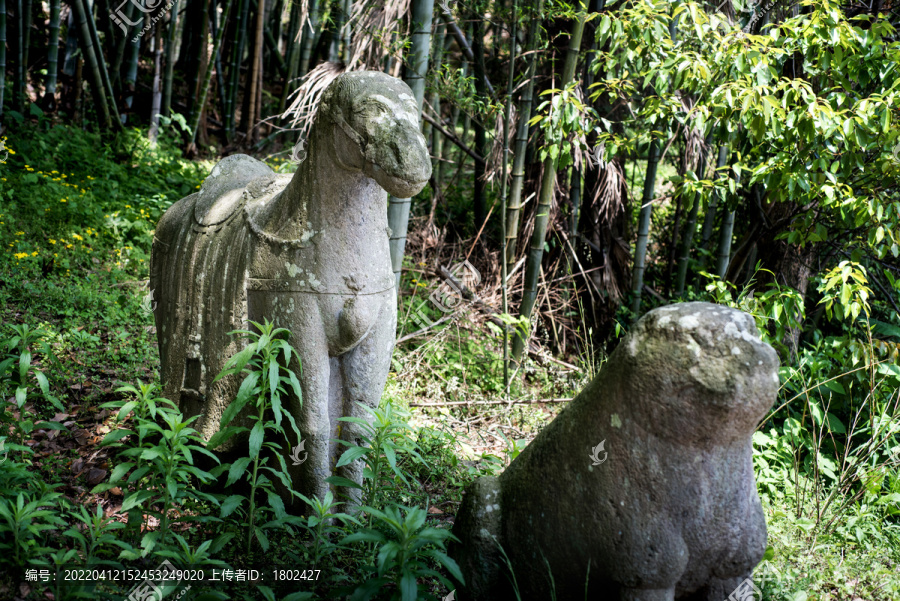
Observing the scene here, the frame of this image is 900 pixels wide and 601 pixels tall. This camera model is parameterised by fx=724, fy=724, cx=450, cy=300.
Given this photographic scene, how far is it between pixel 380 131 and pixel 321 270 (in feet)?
1.76

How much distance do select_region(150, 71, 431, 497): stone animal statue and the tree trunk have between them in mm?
1054

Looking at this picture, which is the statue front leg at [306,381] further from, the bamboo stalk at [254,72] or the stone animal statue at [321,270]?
the bamboo stalk at [254,72]

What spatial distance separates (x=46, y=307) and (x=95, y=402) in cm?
114

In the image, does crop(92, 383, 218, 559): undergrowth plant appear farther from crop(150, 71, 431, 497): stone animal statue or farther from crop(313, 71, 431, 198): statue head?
crop(313, 71, 431, 198): statue head

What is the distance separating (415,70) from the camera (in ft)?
13.1

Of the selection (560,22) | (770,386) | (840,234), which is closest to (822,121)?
(840,234)

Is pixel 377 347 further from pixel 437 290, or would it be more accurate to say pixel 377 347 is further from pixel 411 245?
pixel 411 245

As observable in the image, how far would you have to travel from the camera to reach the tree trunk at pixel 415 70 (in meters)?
3.82

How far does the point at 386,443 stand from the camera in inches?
94.3

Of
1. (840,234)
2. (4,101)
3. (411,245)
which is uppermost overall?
(4,101)

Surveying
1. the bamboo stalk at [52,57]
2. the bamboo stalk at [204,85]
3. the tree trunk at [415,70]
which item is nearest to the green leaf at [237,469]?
the tree trunk at [415,70]

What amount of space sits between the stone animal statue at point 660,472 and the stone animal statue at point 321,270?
3.03ft

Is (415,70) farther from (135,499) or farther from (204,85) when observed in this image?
(204,85)

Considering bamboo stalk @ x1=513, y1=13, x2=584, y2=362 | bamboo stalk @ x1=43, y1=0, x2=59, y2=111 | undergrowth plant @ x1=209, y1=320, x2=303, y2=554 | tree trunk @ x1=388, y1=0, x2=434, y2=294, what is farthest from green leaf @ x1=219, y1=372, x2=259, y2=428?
bamboo stalk @ x1=43, y1=0, x2=59, y2=111
